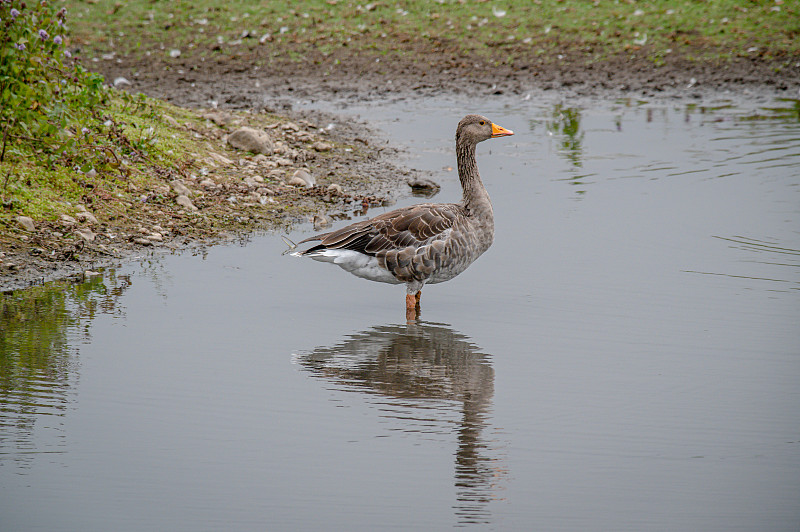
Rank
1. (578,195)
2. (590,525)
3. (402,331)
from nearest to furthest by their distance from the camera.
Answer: (590,525) → (402,331) → (578,195)

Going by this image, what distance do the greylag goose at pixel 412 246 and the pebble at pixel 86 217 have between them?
3.04 metres

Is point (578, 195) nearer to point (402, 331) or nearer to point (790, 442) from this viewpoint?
point (402, 331)

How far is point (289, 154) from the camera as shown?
15.1 meters

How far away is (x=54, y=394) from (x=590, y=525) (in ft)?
13.8

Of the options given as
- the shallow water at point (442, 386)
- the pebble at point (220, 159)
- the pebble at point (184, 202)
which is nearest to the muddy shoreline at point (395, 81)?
the pebble at point (220, 159)

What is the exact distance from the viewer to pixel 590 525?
18.2 ft

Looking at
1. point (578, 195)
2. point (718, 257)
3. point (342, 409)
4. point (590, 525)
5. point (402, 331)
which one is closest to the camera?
point (590, 525)

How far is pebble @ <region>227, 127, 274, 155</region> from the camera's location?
14.9 meters

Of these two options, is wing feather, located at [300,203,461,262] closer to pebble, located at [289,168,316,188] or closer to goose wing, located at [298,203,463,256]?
goose wing, located at [298,203,463,256]

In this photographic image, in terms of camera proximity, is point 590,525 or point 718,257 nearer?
point 590,525

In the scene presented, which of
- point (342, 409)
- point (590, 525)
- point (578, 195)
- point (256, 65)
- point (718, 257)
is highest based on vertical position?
point (256, 65)

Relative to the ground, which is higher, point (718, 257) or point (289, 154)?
A: point (289, 154)

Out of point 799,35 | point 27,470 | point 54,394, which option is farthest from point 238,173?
point 799,35

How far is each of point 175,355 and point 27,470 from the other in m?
2.20
